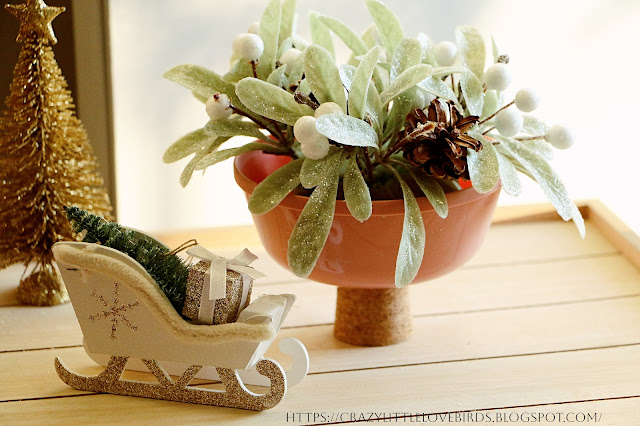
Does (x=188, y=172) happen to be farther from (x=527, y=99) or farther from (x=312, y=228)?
(x=527, y=99)

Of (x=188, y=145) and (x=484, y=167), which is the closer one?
(x=484, y=167)

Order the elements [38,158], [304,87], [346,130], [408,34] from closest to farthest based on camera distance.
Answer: [346,130]
[304,87]
[38,158]
[408,34]

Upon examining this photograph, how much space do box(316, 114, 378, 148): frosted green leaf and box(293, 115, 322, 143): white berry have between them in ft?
0.07

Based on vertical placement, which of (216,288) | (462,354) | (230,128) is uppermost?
(230,128)

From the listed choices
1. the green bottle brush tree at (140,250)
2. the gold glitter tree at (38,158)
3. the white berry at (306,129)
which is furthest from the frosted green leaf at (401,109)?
the gold glitter tree at (38,158)

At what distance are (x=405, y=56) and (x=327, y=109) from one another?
0.38 feet

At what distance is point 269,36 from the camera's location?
75 cm

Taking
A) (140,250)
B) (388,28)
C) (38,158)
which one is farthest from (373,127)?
(38,158)

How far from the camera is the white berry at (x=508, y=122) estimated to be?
0.68 metres

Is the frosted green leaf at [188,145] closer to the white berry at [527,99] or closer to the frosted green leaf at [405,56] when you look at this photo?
the frosted green leaf at [405,56]

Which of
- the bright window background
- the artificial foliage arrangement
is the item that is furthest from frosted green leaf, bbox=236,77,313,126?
the bright window background

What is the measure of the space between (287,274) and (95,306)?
31 centimetres

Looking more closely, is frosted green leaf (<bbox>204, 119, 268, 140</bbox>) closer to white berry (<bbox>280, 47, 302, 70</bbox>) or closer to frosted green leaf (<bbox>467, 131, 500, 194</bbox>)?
white berry (<bbox>280, 47, 302, 70</bbox>)

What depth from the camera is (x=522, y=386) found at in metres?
0.73
